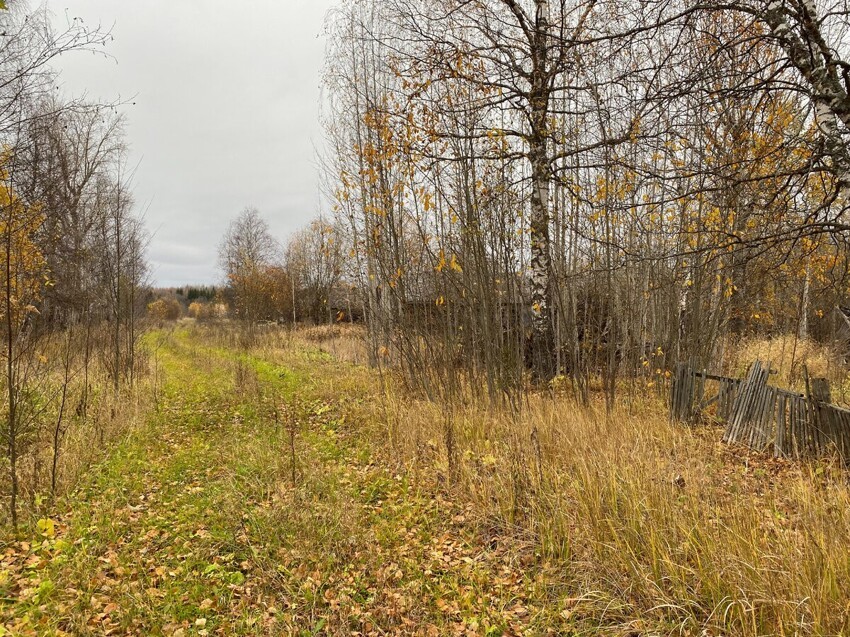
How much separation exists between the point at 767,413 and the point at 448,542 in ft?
13.7

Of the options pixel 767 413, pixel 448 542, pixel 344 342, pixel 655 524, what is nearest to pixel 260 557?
pixel 448 542

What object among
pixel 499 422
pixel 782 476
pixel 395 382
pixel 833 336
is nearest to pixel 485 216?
pixel 499 422

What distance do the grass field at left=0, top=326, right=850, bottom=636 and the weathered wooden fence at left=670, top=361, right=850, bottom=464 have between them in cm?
25

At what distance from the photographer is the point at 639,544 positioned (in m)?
2.74

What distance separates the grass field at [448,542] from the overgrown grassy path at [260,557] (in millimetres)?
14

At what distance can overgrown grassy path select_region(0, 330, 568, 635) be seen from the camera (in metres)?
2.66

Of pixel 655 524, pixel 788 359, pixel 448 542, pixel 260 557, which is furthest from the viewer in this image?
pixel 788 359

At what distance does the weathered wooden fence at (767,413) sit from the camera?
178 inches

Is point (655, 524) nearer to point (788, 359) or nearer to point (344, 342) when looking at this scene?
point (788, 359)

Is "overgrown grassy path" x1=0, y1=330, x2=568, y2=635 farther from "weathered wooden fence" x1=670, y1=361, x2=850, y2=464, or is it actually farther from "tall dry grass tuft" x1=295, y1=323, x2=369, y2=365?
"tall dry grass tuft" x1=295, y1=323, x2=369, y2=365

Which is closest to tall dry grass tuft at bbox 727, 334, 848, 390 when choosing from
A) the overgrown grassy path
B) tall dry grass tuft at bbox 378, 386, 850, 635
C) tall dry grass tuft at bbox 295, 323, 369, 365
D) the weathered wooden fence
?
the weathered wooden fence

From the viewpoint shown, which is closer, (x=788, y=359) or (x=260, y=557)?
(x=260, y=557)

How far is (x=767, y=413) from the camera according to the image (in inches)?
205

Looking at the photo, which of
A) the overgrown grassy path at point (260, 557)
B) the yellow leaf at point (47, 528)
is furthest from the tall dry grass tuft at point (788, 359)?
the yellow leaf at point (47, 528)
